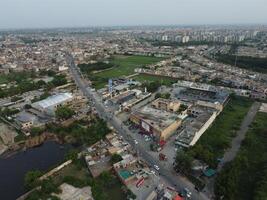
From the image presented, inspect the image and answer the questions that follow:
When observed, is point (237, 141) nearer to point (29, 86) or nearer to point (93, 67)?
point (29, 86)

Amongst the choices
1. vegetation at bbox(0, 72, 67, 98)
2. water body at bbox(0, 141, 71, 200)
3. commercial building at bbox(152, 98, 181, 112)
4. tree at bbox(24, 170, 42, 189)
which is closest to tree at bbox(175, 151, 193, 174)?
water body at bbox(0, 141, 71, 200)

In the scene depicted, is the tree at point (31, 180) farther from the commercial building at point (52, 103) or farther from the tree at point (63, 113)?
the commercial building at point (52, 103)

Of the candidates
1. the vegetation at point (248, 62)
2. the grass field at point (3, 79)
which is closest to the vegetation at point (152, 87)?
the vegetation at point (248, 62)

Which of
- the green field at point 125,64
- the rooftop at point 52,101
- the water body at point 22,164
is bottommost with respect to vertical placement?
the green field at point 125,64

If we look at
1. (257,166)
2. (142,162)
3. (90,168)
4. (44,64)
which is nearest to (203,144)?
(257,166)

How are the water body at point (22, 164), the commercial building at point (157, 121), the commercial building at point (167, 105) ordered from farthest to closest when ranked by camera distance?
the commercial building at point (167, 105) < the commercial building at point (157, 121) < the water body at point (22, 164)

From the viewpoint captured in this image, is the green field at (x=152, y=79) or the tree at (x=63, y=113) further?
the green field at (x=152, y=79)
